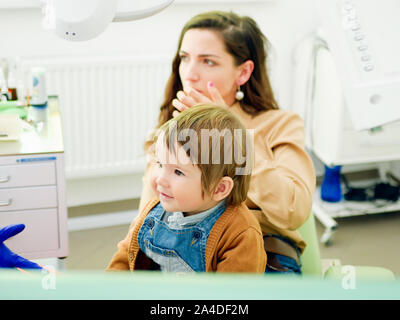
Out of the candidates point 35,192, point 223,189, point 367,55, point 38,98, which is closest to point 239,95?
point 223,189

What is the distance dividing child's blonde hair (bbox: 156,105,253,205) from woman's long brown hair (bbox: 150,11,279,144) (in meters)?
0.37

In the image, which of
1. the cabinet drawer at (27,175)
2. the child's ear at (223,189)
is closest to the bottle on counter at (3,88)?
the cabinet drawer at (27,175)

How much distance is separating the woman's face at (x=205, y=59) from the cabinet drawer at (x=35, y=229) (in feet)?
1.89

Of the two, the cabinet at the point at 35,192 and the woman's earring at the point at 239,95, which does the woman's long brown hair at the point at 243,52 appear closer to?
the woman's earring at the point at 239,95

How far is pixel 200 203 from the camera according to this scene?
756 millimetres

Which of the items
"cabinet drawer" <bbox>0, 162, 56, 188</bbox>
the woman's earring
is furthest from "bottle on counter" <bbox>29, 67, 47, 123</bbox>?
the woman's earring

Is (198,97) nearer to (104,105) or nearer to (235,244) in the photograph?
(235,244)

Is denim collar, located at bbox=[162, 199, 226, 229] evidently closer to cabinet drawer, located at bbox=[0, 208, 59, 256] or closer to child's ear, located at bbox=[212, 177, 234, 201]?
child's ear, located at bbox=[212, 177, 234, 201]

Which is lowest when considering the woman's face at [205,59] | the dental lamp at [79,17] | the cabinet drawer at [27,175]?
the cabinet drawer at [27,175]

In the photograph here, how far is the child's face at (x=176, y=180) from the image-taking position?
71 centimetres

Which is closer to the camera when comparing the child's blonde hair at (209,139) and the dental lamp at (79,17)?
the dental lamp at (79,17)

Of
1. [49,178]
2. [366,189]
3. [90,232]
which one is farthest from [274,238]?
[366,189]

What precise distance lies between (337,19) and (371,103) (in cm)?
11

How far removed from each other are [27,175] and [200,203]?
0.70 m
